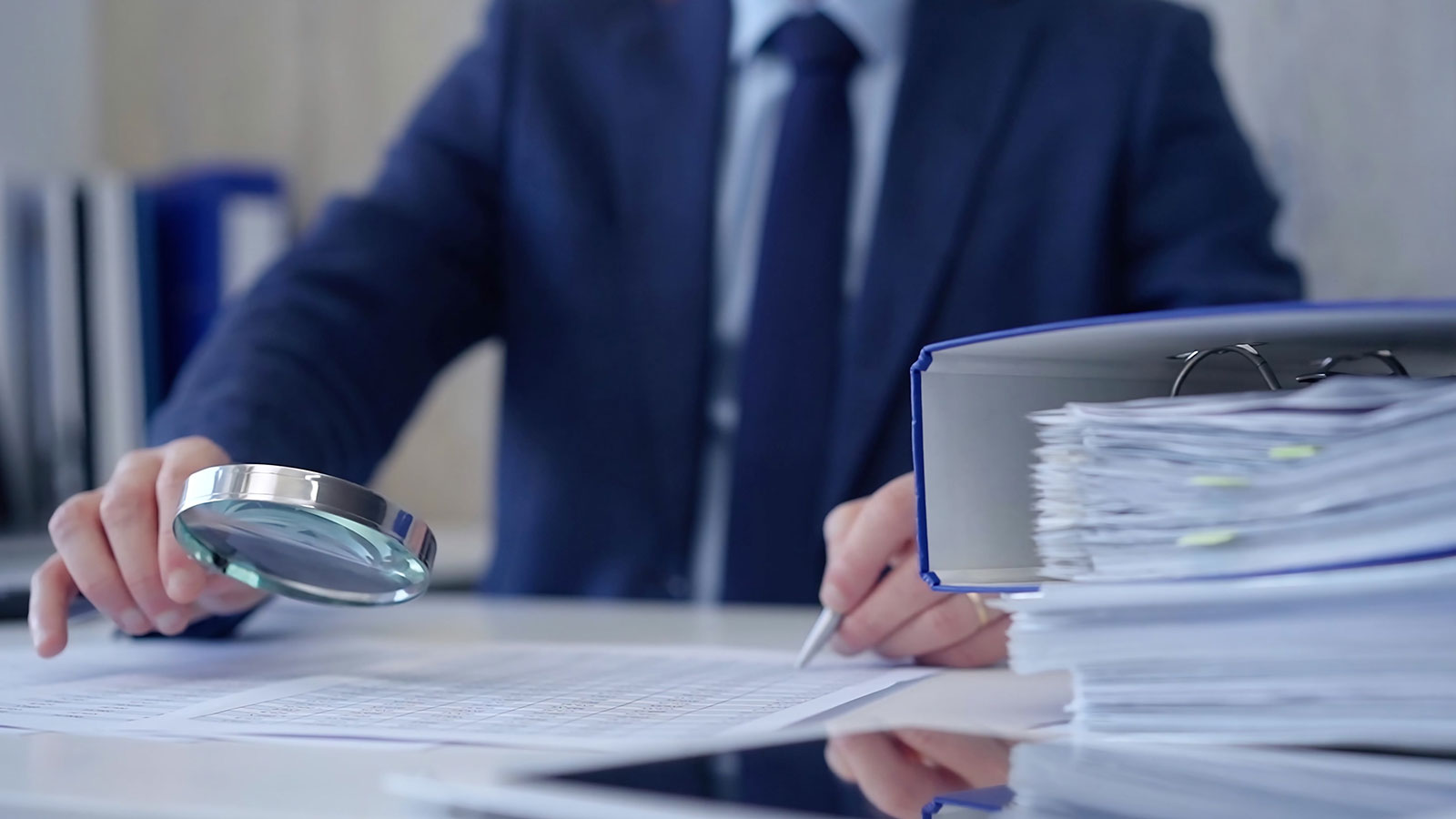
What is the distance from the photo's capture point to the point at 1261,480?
42 centimetres

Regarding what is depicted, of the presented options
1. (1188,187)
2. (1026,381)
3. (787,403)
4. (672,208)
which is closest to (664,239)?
(672,208)

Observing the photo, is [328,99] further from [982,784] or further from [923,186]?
[982,784]

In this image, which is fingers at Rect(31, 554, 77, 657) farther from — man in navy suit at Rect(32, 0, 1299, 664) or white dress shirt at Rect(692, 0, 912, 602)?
white dress shirt at Rect(692, 0, 912, 602)

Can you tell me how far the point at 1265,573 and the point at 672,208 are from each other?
88 cm

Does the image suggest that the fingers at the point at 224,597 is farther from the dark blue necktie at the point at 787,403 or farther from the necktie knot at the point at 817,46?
the necktie knot at the point at 817,46

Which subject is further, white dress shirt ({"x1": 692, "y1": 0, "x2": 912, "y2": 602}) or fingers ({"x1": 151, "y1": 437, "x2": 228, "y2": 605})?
white dress shirt ({"x1": 692, "y1": 0, "x2": 912, "y2": 602})

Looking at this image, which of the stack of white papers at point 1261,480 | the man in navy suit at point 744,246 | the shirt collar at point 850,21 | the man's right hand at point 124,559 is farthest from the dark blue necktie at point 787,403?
the stack of white papers at point 1261,480

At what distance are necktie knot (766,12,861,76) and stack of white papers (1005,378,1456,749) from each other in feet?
2.60

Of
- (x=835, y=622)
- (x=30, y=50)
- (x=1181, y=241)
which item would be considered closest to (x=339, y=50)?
(x=30, y=50)

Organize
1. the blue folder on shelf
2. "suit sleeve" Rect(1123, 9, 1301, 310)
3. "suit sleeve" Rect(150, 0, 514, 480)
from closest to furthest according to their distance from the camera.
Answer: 1. the blue folder on shelf
2. "suit sleeve" Rect(150, 0, 514, 480)
3. "suit sleeve" Rect(1123, 9, 1301, 310)

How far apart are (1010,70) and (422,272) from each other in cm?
57

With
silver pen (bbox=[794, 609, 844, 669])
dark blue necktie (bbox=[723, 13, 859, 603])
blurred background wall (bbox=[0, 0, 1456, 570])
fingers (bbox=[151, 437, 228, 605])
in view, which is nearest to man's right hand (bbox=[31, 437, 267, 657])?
fingers (bbox=[151, 437, 228, 605])

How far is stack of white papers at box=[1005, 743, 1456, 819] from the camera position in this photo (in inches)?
13.1

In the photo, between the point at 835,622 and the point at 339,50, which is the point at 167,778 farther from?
the point at 339,50
